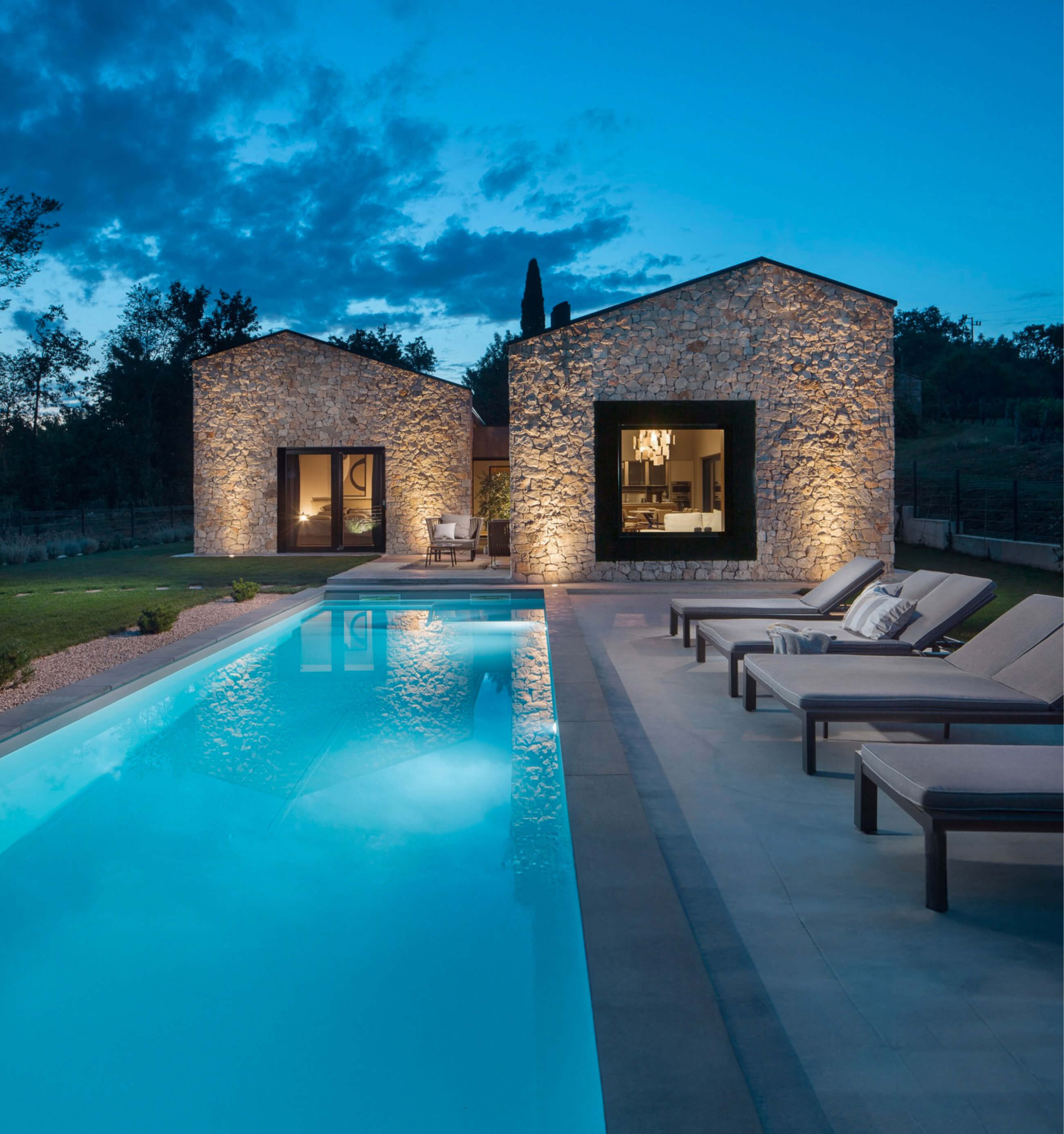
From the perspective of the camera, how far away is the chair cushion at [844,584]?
6188 millimetres

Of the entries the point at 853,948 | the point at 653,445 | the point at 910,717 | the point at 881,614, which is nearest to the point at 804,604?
the point at 881,614

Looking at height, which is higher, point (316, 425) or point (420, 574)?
point (316, 425)

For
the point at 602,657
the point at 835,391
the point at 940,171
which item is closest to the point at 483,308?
the point at 940,171

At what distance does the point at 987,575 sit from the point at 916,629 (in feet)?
28.7

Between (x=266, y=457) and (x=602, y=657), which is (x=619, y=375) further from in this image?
(x=266, y=457)

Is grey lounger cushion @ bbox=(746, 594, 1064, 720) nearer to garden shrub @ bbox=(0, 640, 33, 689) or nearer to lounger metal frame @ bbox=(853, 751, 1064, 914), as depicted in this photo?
lounger metal frame @ bbox=(853, 751, 1064, 914)

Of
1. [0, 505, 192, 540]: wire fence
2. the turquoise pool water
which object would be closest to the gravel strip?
the turquoise pool water

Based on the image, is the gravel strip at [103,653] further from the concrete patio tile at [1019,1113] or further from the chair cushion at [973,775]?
the concrete patio tile at [1019,1113]

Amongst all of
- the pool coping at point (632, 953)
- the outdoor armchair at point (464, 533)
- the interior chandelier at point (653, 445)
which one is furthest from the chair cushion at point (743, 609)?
the interior chandelier at point (653, 445)

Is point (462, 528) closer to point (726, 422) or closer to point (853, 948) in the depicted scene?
point (726, 422)

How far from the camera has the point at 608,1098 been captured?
1530mm

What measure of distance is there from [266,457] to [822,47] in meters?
12.7

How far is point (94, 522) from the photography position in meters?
24.7

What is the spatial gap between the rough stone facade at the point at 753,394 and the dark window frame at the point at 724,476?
0.11m
